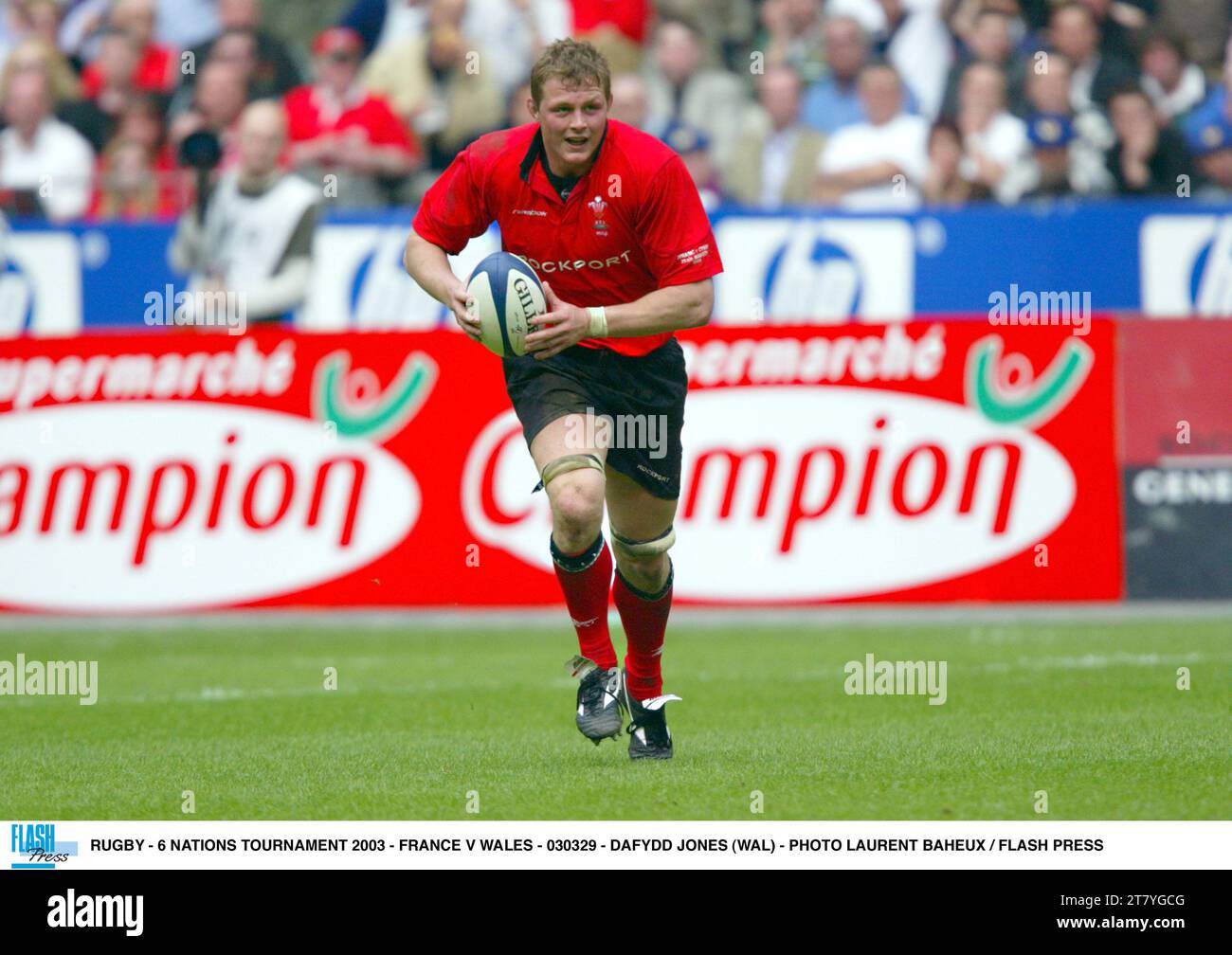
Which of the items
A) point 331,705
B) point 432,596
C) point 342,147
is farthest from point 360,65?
point 331,705

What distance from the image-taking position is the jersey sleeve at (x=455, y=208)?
7617mm

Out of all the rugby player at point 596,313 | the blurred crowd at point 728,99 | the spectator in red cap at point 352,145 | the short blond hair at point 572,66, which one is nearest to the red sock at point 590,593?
the rugby player at point 596,313

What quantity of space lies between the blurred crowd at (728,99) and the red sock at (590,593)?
7.98 metres

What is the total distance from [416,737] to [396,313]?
23.1ft

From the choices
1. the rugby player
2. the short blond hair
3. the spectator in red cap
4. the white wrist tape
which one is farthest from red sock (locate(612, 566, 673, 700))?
the spectator in red cap

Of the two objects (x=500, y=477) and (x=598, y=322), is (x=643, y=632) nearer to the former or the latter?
(x=598, y=322)

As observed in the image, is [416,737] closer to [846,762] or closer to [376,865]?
[846,762]

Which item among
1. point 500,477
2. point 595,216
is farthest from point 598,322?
point 500,477

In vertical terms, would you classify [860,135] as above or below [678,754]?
above

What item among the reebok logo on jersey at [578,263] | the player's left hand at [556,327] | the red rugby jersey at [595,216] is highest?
the red rugby jersey at [595,216]

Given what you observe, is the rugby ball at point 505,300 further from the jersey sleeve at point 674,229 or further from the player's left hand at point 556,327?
the jersey sleeve at point 674,229

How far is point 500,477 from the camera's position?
1303cm

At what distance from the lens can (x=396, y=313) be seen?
15.2 meters
